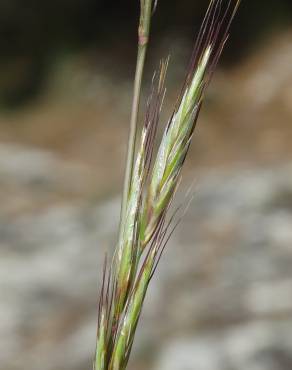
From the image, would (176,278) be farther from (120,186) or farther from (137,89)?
(137,89)

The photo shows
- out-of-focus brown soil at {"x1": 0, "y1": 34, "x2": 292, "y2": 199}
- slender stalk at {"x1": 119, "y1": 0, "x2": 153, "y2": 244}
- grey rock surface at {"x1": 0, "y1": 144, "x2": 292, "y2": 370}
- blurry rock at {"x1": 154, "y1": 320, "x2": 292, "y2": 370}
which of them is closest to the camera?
slender stalk at {"x1": 119, "y1": 0, "x2": 153, "y2": 244}

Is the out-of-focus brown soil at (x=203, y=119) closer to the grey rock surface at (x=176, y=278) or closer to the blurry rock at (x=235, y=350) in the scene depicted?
the grey rock surface at (x=176, y=278)

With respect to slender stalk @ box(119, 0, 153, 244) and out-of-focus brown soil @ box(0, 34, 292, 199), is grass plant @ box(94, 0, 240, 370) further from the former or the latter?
out-of-focus brown soil @ box(0, 34, 292, 199)

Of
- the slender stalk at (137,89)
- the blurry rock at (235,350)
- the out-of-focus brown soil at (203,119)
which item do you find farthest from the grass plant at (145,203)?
the out-of-focus brown soil at (203,119)

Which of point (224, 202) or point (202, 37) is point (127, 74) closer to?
point (224, 202)

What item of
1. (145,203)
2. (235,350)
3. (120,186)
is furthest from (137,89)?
(120,186)

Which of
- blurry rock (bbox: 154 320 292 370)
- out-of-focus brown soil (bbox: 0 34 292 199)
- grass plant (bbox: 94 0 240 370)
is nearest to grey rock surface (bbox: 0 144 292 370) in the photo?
blurry rock (bbox: 154 320 292 370)
